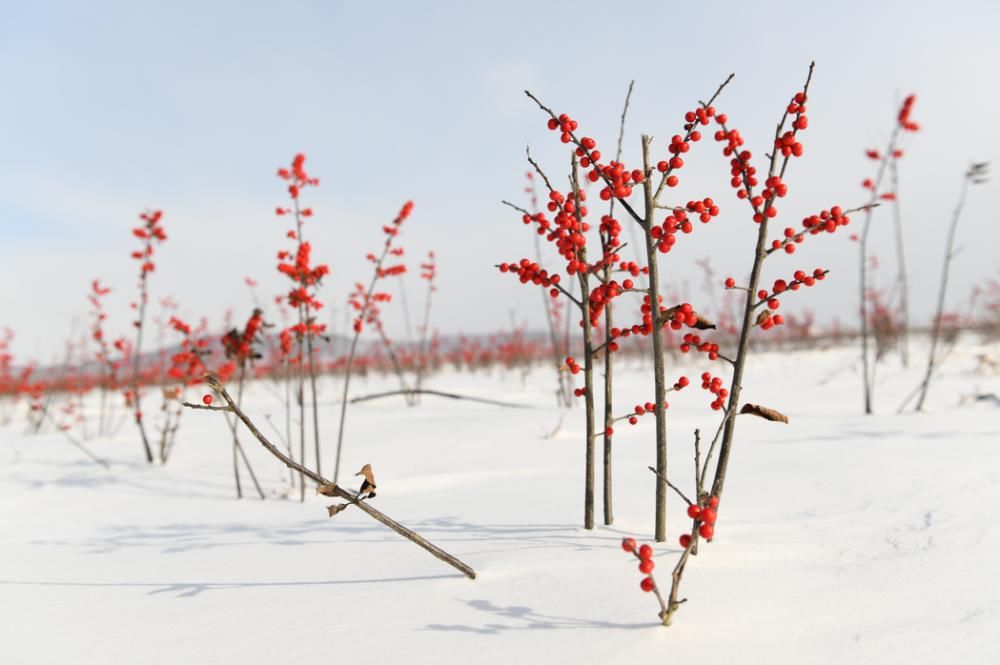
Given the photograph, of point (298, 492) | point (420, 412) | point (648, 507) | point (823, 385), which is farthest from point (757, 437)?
point (823, 385)

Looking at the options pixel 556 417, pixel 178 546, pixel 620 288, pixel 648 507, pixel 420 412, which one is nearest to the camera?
pixel 620 288

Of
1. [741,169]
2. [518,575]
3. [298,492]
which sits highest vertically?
[741,169]

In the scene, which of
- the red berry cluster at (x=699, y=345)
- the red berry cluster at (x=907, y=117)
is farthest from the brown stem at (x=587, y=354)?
the red berry cluster at (x=907, y=117)

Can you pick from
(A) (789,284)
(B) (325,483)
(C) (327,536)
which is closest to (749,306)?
(A) (789,284)

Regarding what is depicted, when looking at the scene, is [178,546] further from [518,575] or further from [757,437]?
[757,437]

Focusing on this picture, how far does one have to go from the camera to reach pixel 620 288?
71.4 inches

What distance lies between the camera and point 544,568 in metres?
1.75

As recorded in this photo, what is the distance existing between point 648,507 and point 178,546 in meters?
1.97

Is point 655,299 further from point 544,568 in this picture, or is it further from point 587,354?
point 544,568

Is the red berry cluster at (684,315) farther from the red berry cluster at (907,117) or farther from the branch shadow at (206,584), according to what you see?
the red berry cluster at (907,117)

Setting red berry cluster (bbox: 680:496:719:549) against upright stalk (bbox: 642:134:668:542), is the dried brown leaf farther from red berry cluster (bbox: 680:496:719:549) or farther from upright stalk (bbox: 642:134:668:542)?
red berry cluster (bbox: 680:496:719:549)

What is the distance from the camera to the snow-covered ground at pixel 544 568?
1.36 m

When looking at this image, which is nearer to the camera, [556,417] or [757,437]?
[757,437]

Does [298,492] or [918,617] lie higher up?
[918,617]
